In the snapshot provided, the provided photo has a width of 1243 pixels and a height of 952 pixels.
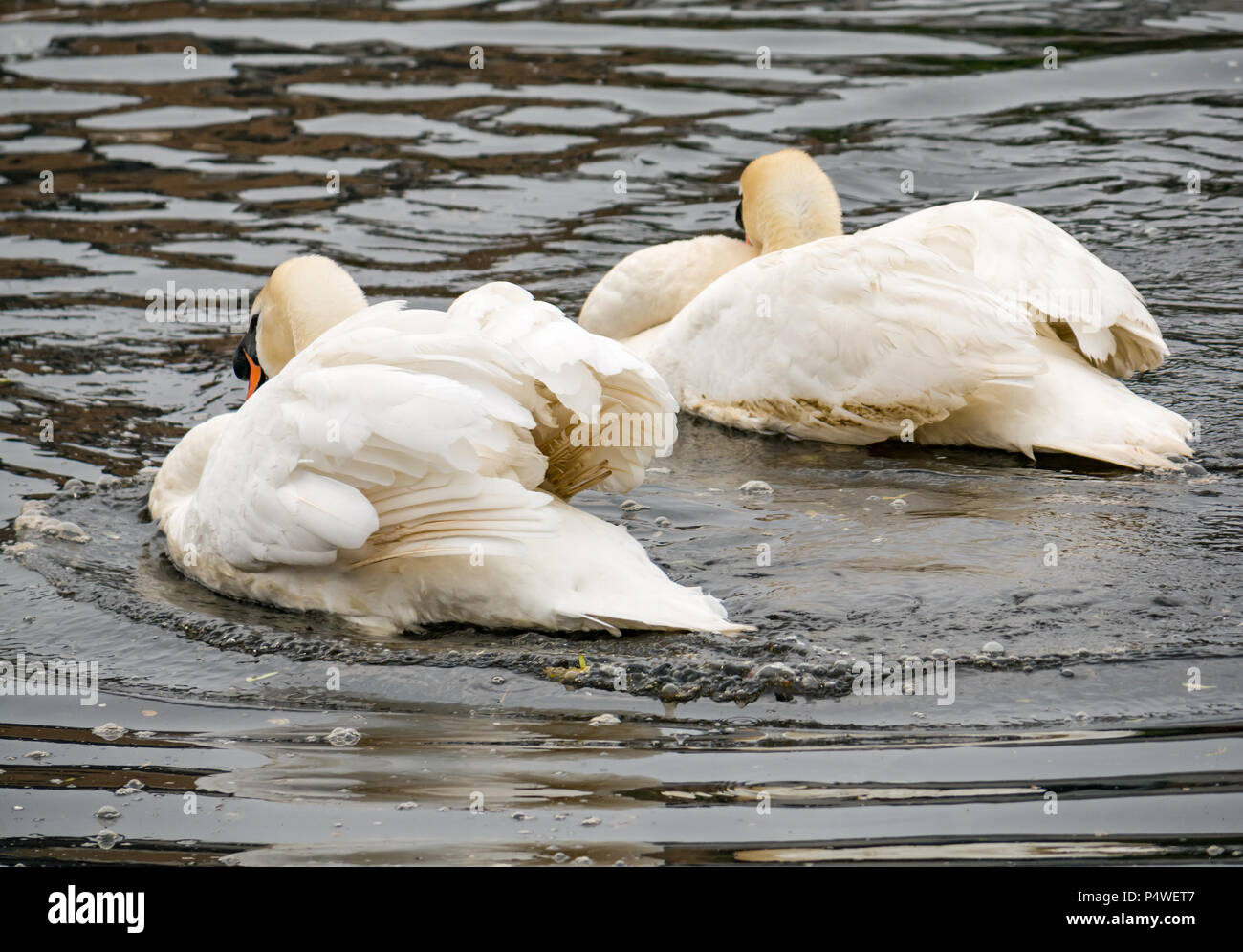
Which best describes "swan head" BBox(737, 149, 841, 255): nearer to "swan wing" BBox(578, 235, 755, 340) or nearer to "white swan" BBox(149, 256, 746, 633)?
"swan wing" BBox(578, 235, 755, 340)

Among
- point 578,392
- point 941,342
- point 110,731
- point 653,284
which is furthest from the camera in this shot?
point 653,284

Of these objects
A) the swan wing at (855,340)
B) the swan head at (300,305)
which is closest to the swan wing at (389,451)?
the swan head at (300,305)

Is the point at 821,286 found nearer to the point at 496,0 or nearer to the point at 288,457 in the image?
the point at 288,457

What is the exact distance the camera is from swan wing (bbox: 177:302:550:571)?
5.49 m

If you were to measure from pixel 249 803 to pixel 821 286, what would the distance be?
375cm

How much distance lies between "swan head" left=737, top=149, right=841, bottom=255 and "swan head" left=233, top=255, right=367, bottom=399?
8.29ft

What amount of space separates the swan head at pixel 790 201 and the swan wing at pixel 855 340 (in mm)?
914

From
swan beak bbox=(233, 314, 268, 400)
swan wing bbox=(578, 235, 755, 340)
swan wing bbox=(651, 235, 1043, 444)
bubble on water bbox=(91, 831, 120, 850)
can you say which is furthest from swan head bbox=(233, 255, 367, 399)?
bubble on water bbox=(91, 831, 120, 850)

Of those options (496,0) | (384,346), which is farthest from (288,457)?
(496,0)

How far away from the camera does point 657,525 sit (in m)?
6.87

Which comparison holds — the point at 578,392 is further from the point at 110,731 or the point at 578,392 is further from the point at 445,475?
the point at 110,731

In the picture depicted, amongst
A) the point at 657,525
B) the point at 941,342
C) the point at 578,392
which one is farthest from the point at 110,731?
the point at 941,342

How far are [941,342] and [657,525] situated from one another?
1.43 meters

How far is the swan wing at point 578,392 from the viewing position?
555 centimetres
